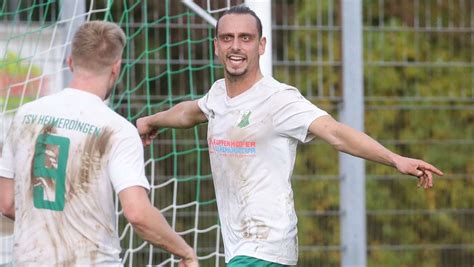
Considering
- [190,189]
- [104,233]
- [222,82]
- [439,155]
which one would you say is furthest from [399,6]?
[104,233]

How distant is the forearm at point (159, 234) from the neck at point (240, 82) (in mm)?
1036

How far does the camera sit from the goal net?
298 inches

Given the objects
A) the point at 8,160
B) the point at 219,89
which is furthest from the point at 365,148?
the point at 8,160

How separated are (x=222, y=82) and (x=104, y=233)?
1.29m

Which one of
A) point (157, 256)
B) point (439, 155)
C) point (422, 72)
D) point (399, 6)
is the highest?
point (399, 6)

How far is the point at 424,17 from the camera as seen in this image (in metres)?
10.2

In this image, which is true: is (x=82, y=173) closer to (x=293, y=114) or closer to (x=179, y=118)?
(x=293, y=114)

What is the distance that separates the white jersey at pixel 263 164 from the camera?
554 cm

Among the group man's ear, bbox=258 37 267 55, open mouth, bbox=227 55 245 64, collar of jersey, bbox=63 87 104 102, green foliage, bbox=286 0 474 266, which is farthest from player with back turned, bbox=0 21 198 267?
green foliage, bbox=286 0 474 266

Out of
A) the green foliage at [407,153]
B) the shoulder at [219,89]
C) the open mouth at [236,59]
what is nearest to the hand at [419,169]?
the open mouth at [236,59]

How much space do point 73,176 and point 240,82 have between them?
1139 millimetres

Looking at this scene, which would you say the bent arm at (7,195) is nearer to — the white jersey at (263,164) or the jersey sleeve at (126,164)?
the jersey sleeve at (126,164)

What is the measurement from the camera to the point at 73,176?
4.77 metres

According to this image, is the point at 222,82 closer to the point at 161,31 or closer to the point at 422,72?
the point at 161,31
